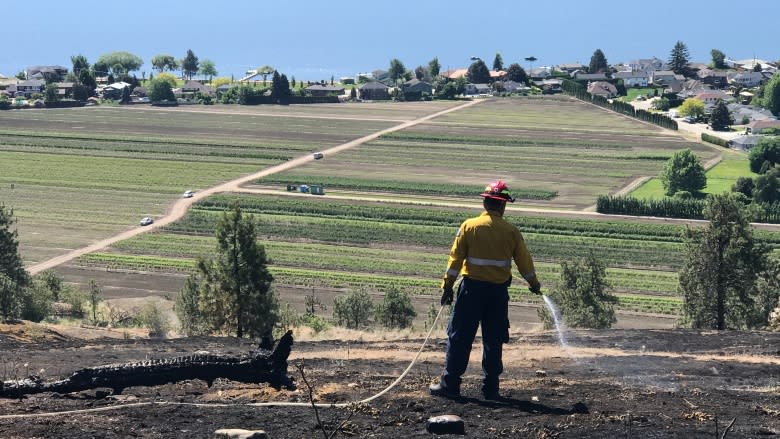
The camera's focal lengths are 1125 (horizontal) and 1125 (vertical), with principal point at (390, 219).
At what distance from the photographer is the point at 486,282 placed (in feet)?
48.6

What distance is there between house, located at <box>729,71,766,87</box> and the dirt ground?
17095cm

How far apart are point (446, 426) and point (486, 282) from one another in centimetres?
225

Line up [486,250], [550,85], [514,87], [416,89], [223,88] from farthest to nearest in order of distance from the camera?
1. [514,87]
2. [550,85]
3. [223,88]
4. [416,89]
5. [486,250]

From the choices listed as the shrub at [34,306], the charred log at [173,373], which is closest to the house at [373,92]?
the shrub at [34,306]

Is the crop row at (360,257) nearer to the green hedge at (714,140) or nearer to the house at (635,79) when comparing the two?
the green hedge at (714,140)

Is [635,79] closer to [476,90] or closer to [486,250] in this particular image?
[476,90]

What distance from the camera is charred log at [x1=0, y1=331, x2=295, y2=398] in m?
15.6

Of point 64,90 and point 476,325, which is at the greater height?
point 64,90

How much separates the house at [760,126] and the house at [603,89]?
38.7m

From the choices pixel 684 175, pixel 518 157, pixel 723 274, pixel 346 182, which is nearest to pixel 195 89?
pixel 518 157

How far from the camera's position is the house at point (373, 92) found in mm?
173250

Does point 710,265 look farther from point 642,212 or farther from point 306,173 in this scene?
point 306,173

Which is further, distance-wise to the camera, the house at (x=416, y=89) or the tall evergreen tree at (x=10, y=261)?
the house at (x=416, y=89)

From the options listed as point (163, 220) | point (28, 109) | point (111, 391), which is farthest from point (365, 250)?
point (28, 109)
